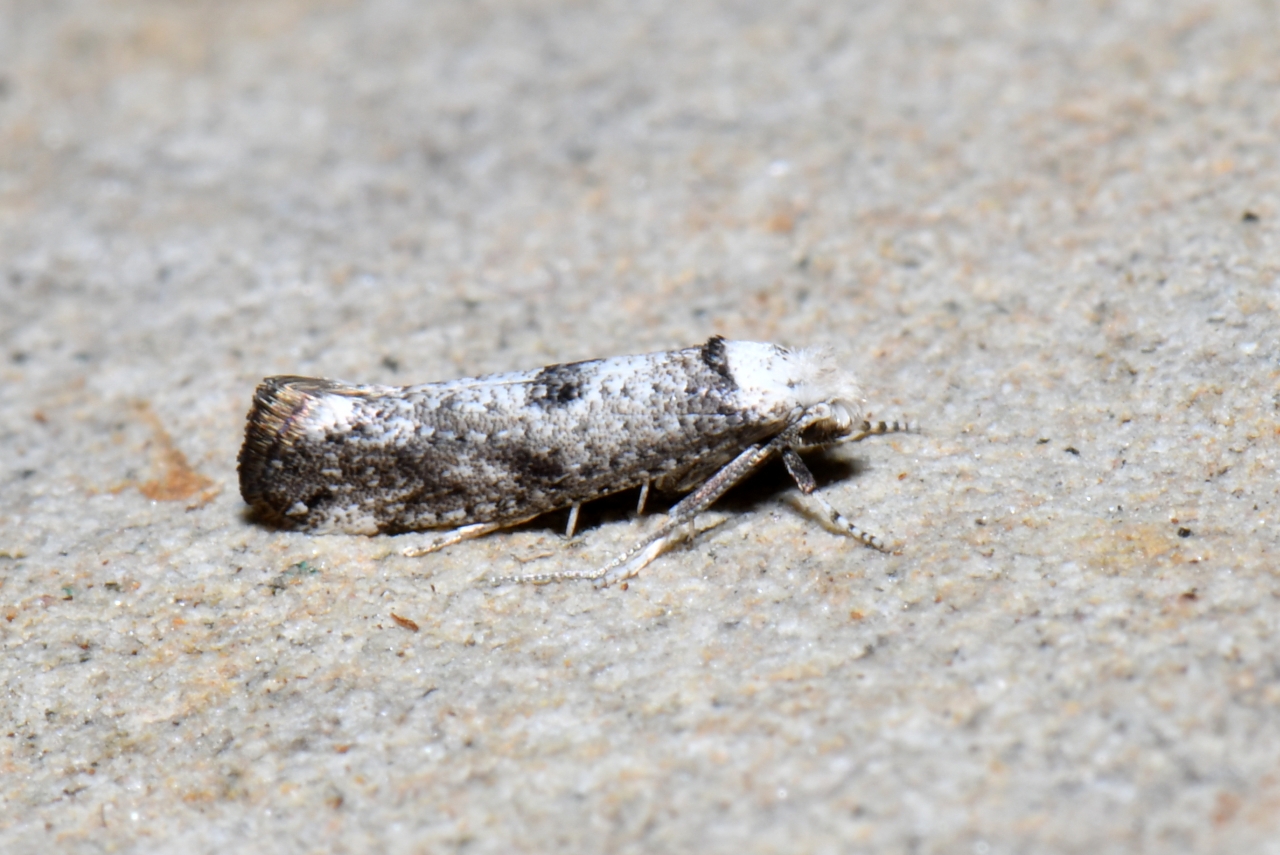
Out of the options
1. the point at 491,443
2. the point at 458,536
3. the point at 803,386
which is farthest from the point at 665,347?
the point at 458,536

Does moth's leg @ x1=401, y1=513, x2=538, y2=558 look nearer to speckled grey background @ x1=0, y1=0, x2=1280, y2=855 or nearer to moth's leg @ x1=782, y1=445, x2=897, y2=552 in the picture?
speckled grey background @ x1=0, y1=0, x2=1280, y2=855

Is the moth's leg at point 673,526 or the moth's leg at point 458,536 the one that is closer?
the moth's leg at point 673,526

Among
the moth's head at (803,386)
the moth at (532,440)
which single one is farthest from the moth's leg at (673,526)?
the moth's head at (803,386)

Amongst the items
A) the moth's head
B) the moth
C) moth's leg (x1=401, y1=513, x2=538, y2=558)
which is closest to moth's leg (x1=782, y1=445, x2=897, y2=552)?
the moth

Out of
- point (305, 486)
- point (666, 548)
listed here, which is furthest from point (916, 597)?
point (305, 486)

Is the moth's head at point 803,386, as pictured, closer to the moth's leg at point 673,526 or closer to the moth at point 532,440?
the moth at point 532,440

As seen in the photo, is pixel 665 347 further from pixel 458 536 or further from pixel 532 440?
pixel 458 536

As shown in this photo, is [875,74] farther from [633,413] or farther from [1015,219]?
[633,413]
